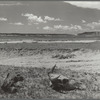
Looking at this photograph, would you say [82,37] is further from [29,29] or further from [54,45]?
[29,29]

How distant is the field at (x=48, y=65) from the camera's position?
165 inches

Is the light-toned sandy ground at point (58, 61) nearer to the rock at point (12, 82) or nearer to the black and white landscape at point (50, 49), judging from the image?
the black and white landscape at point (50, 49)

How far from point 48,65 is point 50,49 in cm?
36

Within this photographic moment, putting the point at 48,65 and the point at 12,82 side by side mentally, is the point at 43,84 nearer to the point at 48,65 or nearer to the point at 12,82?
the point at 48,65

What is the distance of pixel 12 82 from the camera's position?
428cm

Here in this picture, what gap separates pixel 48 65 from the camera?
432cm

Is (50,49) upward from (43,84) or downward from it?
upward

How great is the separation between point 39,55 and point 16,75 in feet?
2.18

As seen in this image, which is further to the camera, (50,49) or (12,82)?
(50,49)

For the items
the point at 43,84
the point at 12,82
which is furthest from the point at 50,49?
the point at 12,82

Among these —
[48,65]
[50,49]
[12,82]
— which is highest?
[50,49]

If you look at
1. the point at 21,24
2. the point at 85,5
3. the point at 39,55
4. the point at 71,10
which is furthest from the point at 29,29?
the point at 85,5

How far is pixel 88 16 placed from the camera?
4.47 m

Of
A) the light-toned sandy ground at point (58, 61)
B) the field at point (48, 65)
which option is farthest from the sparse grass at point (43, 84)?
the light-toned sandy ground at point (58, 61)
